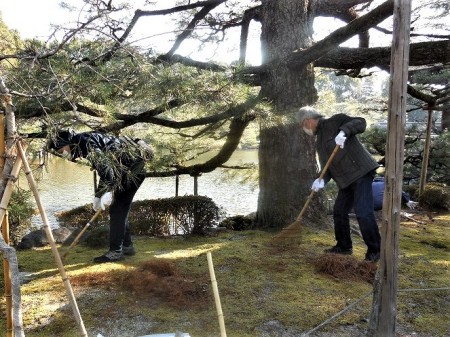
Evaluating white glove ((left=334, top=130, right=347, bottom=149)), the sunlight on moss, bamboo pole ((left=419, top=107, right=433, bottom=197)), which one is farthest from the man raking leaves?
bamboo pole ((left=419, top=107, right=433, bottom=197))

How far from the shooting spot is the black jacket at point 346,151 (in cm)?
364

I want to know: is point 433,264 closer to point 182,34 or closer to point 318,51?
point 318,51

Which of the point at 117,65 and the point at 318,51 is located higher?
the point at 318,51

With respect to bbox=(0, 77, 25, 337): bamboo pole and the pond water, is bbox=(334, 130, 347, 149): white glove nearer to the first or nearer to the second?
bbox=(0, 77, 25, 337): bamboo pole

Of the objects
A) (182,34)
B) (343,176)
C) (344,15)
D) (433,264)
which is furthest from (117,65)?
(344,15)

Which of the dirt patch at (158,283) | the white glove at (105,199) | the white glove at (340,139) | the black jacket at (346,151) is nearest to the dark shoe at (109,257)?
the dirt patch at (158,283)

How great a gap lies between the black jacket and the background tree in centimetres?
47

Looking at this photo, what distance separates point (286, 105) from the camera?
5.04 m

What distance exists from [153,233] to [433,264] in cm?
345

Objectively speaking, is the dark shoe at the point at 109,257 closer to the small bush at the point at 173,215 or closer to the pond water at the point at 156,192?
the small bush at the point at 173,215

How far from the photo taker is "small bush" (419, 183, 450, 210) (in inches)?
311

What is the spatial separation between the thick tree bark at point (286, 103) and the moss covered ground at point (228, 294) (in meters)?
0.83

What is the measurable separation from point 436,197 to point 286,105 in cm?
467

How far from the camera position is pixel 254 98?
3729 millimetres
